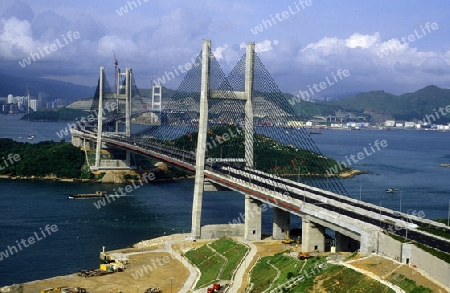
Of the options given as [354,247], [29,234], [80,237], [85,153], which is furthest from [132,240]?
[85,153]

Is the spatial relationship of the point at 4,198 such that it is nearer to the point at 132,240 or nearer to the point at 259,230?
the point at 132,240

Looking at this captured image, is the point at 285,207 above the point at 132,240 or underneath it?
above

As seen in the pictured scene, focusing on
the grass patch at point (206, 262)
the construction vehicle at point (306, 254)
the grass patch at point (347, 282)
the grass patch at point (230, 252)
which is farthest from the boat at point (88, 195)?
the grass patch at point (347, 282)

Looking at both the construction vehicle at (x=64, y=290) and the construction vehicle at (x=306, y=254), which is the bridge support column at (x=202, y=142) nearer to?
the construction vehicle at (x=306, y=254)

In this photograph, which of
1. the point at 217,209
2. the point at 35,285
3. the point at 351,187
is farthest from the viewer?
the point at 351,187

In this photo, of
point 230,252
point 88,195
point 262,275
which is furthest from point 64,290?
point 88,195

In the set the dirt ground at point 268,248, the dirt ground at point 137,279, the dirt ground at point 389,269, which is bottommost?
the dirt ground at point 137,279

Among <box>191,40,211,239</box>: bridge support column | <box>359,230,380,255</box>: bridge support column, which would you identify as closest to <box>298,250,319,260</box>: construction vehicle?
<box>359,230,380,255</box>: bridge support column
